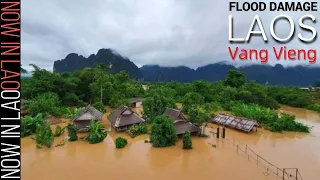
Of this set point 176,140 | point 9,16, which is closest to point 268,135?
point 176,140

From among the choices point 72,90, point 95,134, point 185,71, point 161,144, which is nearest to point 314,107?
point 161,144

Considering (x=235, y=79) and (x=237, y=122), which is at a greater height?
(x=235, y=79)

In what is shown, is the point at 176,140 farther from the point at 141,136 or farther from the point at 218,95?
the point at 218,95

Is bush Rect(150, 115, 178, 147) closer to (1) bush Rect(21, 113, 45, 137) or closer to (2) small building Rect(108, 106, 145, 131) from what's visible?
(2) small building Rect(108, 106, 145, 131)

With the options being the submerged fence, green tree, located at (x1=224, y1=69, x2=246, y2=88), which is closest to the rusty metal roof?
the submerged fence

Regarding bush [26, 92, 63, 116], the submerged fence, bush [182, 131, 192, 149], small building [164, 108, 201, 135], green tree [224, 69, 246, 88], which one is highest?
Answer: green tree [224, 69, 246, 88]

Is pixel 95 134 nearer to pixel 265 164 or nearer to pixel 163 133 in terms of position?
pixel 163 133
